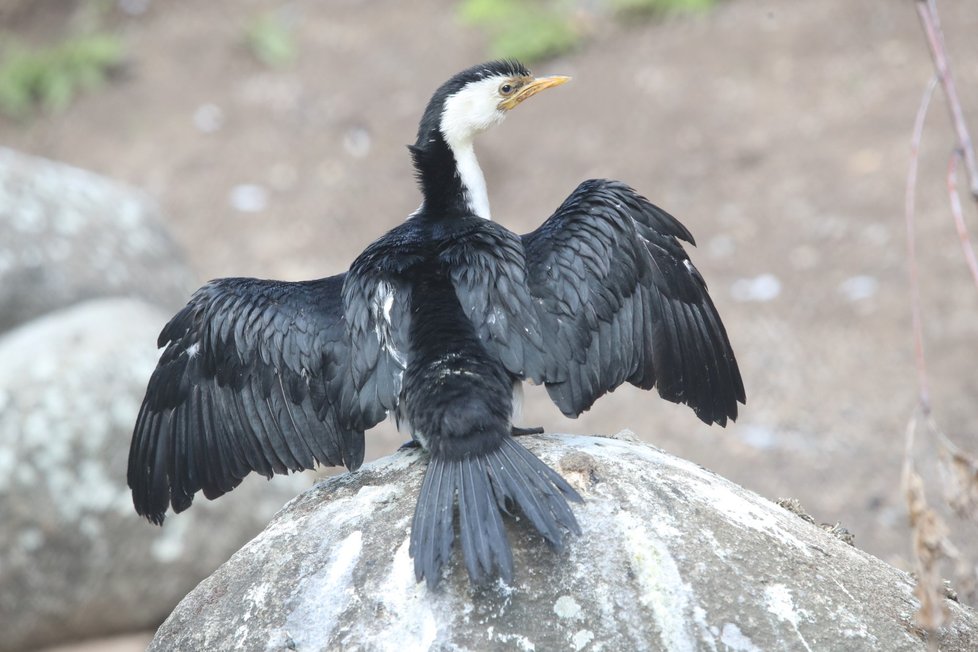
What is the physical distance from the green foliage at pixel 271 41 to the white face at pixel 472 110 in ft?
23.0

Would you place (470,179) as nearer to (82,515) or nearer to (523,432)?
(523,432)

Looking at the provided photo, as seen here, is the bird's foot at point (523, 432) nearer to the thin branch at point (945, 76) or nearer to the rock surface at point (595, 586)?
the rock surface at point (595, 586)

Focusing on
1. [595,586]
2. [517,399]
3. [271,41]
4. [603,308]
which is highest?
[271,41]

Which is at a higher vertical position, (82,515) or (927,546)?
(82,515)

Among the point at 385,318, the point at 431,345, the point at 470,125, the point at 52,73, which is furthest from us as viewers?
the point at 52,73

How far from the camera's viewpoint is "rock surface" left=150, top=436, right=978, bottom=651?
298cm

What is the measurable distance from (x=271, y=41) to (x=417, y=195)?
2.65 m

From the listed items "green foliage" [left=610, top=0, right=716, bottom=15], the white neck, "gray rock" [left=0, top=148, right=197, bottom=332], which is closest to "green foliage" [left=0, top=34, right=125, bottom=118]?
"gray rock" [left=0, top=148, right=197, bottom=332]

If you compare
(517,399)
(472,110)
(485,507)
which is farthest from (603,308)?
(472,110)

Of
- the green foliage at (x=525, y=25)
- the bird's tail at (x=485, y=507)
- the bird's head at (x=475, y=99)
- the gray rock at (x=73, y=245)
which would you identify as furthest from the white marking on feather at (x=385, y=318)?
the green foliage at (x=525, y=25)

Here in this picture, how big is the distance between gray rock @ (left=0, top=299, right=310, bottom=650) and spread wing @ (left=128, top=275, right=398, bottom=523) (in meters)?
1.50

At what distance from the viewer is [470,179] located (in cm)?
435

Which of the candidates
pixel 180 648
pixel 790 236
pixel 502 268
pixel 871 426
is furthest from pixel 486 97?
pixel 790 236

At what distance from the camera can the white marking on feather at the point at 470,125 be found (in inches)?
171
